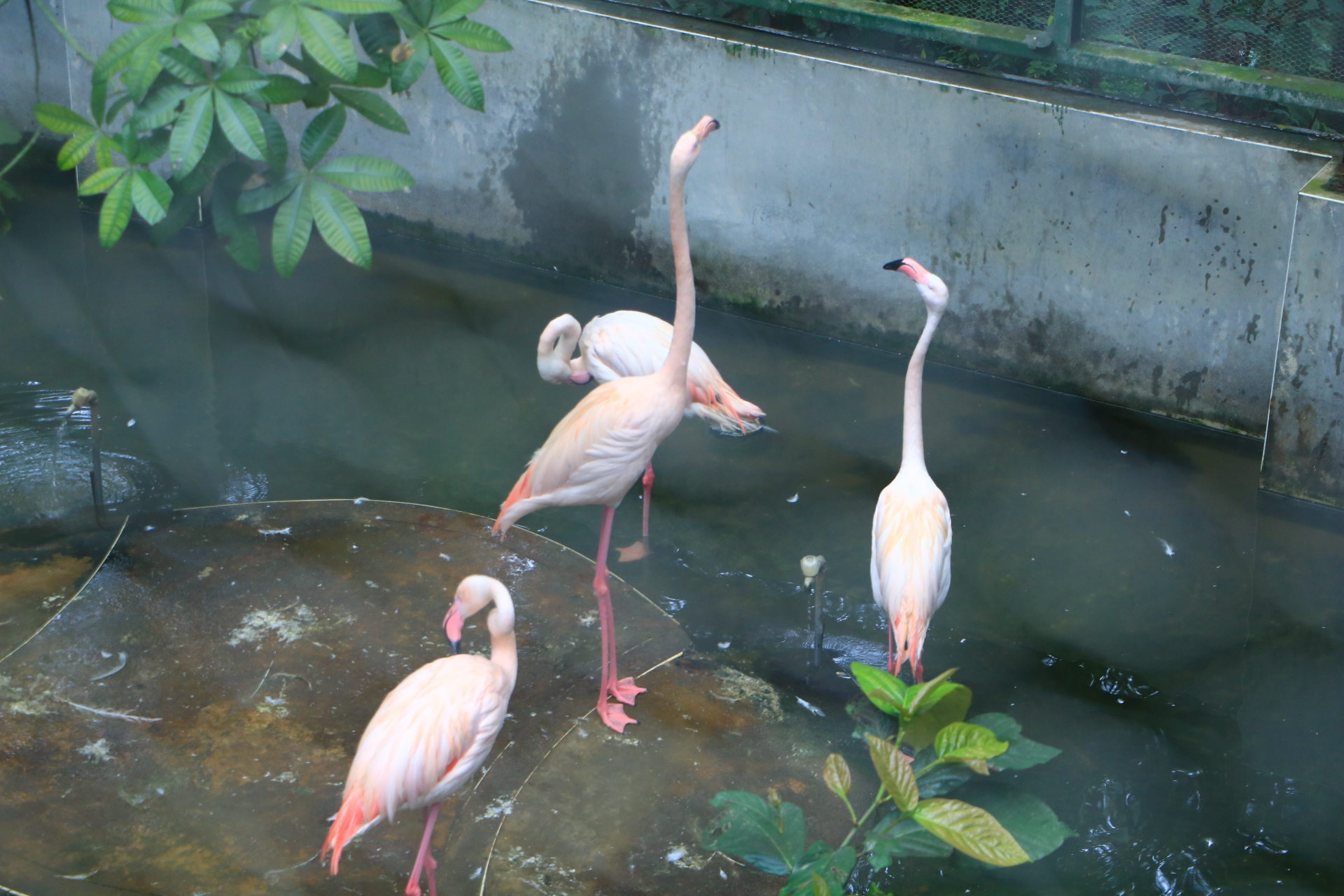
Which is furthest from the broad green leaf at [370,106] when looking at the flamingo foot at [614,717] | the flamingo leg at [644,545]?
the flamingo leg at [644,545]

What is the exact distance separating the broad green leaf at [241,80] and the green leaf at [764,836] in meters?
1.70

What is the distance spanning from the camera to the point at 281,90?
104 inches

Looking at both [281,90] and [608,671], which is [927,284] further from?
[281,90]

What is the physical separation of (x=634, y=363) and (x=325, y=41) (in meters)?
2.56

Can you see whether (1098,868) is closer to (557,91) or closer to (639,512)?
(639,512)

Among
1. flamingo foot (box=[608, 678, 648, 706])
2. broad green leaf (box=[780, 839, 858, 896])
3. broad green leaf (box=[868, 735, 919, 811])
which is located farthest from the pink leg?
broad green leaf (box=[868, 735, 919, 811])

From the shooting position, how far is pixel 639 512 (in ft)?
16.8

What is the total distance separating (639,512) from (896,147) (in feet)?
7.03

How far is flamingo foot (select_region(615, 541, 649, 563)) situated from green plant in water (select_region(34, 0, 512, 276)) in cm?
220

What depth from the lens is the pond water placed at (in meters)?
3.77

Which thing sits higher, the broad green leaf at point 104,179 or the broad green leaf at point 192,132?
the broad green leaf at point 192,132

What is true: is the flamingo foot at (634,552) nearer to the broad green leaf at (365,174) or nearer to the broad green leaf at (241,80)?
the broad green leaf at (365,174)

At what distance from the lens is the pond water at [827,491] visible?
3773mm

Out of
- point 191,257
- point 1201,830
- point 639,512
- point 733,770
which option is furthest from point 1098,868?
point 191,257
